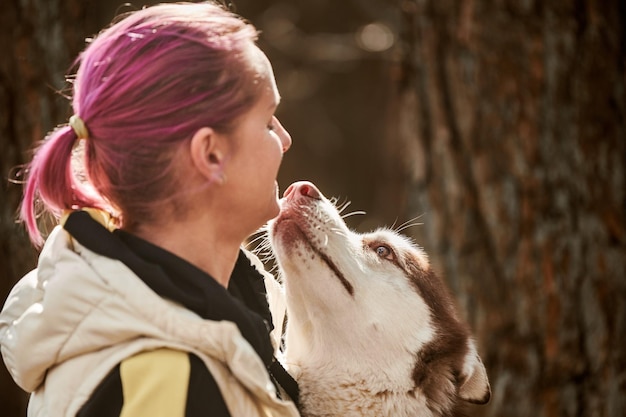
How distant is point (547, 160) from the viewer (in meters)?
4.64

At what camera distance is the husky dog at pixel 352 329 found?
9.27 ft

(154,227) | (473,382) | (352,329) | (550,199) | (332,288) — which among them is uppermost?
(154,227)

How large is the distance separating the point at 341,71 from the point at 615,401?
7909 mm

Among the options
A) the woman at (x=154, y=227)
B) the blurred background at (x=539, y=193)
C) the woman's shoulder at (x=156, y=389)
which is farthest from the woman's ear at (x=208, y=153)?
the blurred background at (x=539, y=193)

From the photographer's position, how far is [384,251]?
10.3ft

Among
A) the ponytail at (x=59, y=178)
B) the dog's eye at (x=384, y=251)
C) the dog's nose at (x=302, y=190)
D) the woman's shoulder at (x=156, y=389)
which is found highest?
the ponytail at (x=59, y=178)

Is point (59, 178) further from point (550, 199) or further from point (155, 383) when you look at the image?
point (550, 199)

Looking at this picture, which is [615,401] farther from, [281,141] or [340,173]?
[340,173]

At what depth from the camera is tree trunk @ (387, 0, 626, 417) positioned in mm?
4617

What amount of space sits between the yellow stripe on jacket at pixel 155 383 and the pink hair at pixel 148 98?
1.23 feet

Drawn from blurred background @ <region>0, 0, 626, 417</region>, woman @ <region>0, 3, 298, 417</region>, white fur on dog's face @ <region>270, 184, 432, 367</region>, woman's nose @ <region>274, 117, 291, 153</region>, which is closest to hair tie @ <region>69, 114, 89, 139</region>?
woman @ <region>0, 3, 298, 417</region>

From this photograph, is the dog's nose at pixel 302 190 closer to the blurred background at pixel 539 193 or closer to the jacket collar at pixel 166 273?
the jacket collar at pixel 166 273

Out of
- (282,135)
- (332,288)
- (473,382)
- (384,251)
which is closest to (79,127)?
(282,135)

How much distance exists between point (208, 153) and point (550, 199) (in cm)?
292
